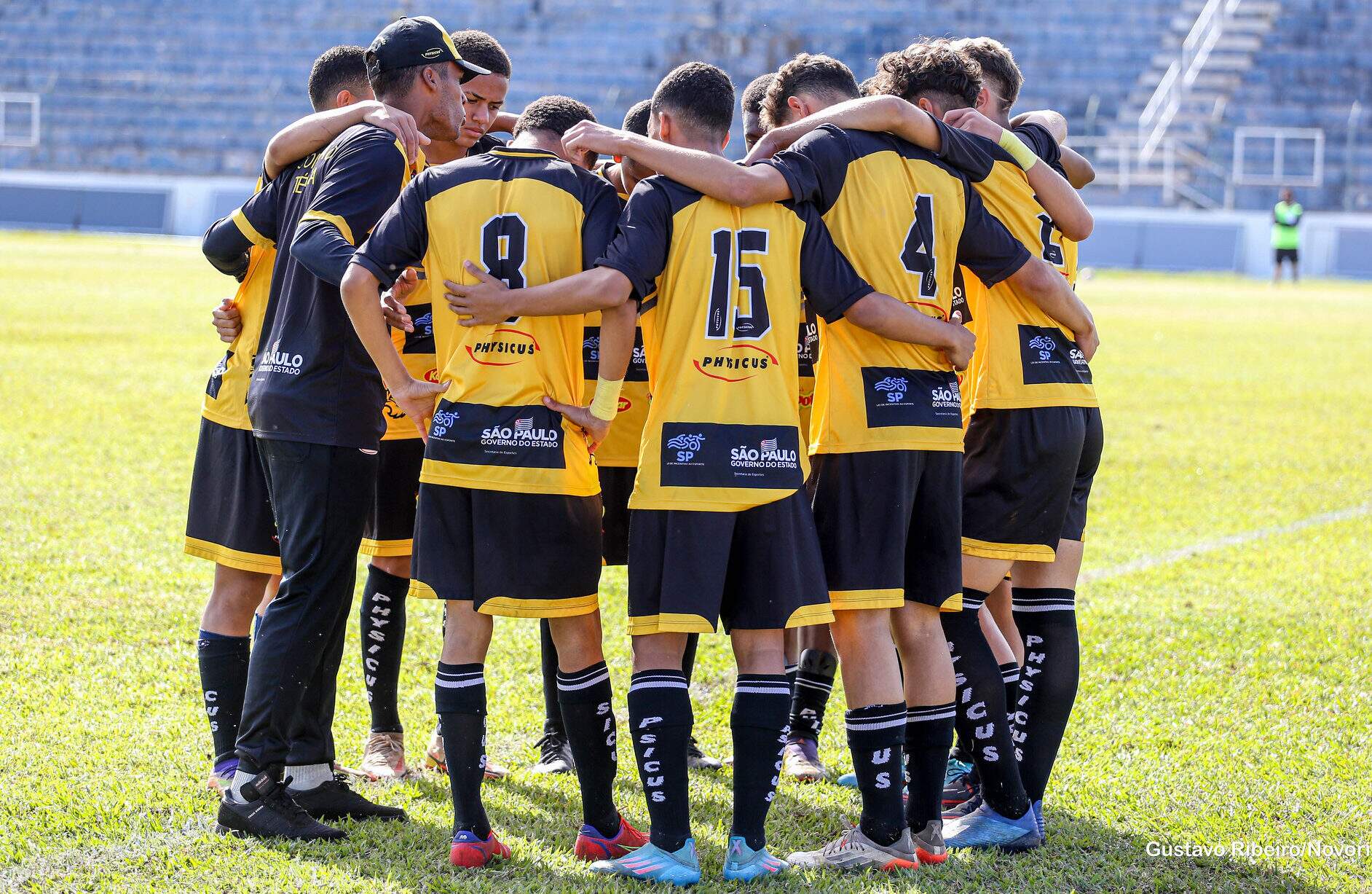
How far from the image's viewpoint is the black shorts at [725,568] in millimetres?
3562

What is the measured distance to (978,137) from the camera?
4.00m

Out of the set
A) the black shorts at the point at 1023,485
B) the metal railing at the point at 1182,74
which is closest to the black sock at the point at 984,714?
the black shorts at the point at 1023,485

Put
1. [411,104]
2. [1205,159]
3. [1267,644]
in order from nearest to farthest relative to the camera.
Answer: [411,104] → [1267,644] → [1205,159]

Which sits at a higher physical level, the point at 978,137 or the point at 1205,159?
the point at 1205,159

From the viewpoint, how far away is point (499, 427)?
362 centimetres

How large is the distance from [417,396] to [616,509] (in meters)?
1.03

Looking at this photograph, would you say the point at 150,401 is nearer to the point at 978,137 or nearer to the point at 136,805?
the point at 136,805

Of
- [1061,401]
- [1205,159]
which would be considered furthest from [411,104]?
[1205,159]

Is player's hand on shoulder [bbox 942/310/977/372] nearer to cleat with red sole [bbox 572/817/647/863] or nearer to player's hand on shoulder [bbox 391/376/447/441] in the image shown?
player's hand on shoulder [bbox 391/376/447/441]

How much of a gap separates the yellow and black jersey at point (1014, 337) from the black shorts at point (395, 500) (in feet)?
6.06

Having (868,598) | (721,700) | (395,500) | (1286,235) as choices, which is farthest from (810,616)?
(1286,235)

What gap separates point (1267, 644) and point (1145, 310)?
18525 mm

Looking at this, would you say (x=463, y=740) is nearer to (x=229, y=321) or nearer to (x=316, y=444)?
(x=316, y=444)

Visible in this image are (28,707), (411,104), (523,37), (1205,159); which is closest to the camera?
(411,104)
